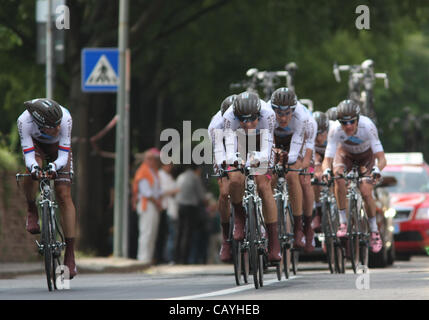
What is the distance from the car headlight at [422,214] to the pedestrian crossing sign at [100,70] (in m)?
5.84

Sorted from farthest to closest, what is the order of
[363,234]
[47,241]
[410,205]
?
[410,205] → [363,234] → [47,241]

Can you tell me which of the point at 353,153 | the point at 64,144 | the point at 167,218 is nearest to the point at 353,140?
the point at 353,153

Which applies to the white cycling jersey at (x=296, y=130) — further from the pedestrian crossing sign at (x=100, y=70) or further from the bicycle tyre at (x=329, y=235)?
the pedestrian crossing sign at (x=100, y=70)

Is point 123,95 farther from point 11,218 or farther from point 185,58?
point 185,58

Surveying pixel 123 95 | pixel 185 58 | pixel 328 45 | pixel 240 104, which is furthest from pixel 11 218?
pixel 328 45

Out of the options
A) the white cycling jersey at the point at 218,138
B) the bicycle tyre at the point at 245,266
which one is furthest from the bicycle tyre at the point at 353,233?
the white cycling jersey at the point at 218,138

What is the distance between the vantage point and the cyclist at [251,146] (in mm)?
13359

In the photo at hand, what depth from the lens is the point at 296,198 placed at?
1596 cm

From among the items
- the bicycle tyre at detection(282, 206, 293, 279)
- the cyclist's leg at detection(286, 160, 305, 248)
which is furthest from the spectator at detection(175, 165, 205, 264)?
the bicycle tyre at detection(282, 206, 293, 279)

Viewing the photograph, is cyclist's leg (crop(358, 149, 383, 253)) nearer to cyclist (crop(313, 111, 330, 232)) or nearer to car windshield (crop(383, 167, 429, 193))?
cyclist (crop(313, 111, 330, 232))

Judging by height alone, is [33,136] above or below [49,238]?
above

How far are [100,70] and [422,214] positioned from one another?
20.4 feet

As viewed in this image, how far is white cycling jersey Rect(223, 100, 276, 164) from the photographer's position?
13.4 meters

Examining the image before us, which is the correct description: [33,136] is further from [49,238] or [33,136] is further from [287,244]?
[287,244]
